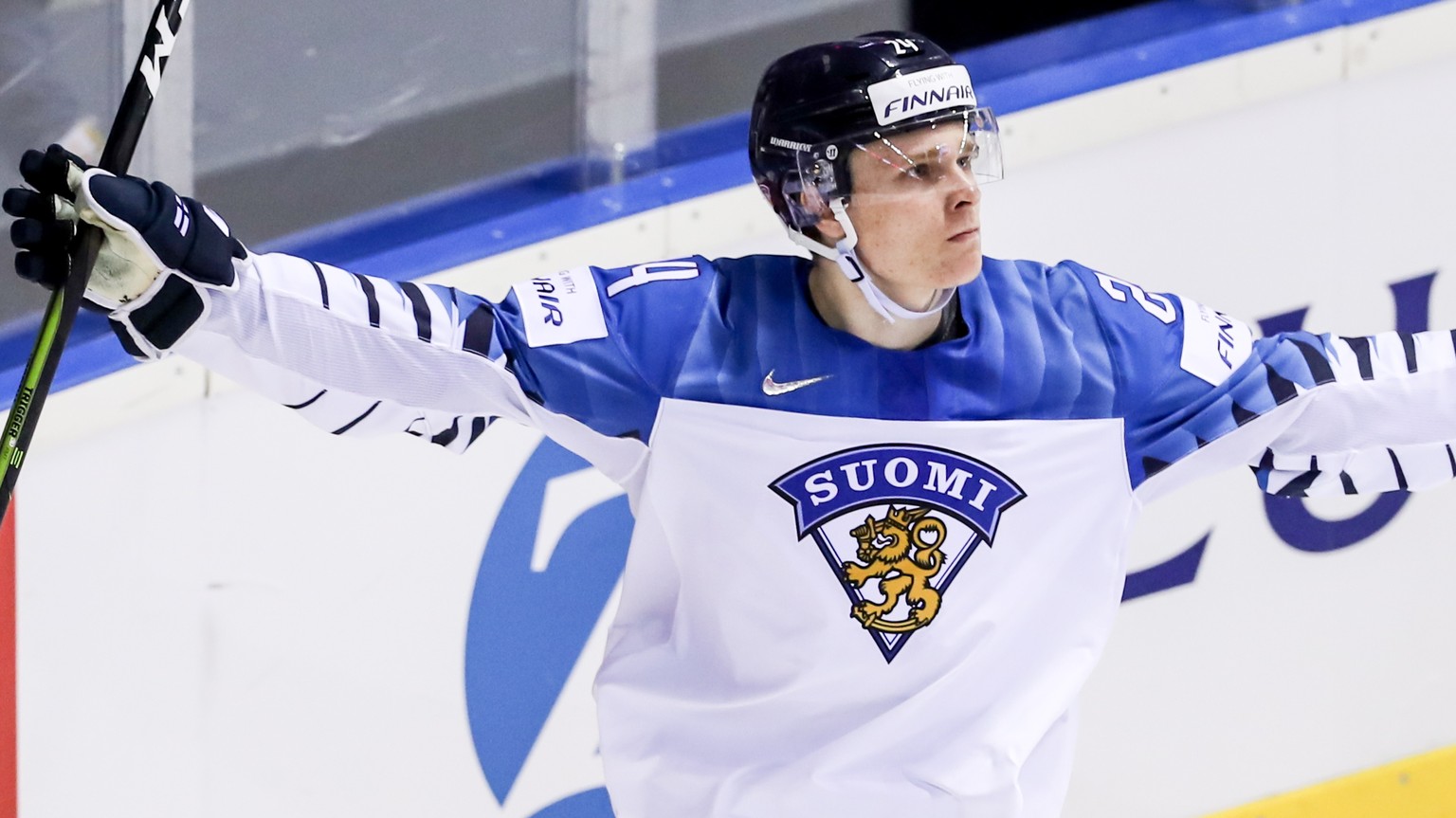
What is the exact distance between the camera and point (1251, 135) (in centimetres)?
363

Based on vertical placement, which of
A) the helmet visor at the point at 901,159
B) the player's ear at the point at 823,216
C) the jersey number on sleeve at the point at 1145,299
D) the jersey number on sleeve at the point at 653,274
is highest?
the helmet visor at the point at 901,159

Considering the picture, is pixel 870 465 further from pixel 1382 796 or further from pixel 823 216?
pixel 1382 796

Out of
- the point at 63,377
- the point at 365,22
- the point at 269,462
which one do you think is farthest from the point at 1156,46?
the point at 63,377

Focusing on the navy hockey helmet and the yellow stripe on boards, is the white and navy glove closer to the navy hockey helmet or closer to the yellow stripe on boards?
the navy hockey helmet

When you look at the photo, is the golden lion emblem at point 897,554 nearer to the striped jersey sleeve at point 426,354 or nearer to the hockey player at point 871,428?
the hockey player at point 871,428

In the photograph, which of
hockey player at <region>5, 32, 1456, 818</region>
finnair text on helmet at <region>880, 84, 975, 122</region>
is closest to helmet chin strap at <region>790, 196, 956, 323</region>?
hockey player at <region>5, 32, 1456, 818</region>

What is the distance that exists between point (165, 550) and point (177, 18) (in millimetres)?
904

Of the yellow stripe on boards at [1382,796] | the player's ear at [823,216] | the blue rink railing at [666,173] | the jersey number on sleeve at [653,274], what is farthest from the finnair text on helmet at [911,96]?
the yellow stripe on boards at [1382,796]

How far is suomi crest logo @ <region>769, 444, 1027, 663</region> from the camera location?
240cm

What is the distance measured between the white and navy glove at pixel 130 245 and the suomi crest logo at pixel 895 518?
63 centimetres

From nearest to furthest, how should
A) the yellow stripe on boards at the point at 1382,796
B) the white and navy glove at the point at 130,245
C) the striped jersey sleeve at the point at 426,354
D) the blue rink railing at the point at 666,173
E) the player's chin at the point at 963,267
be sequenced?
the white and navy glove at the point at 130,245 < the striped jersey sleeve at the point at 426,354 < the player's chin at the point at 963,267 < the blue rink railing at the point at 666,173 < the yellow stripe on boards at the point at 1382,796

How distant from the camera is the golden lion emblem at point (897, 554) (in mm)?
2412

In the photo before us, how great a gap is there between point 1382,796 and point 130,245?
264 cm

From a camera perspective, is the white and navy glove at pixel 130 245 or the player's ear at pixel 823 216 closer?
the white and navy glove at pixel 130 245
